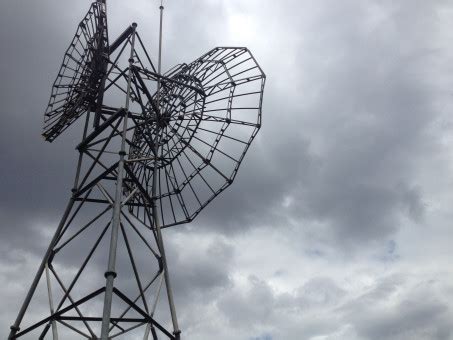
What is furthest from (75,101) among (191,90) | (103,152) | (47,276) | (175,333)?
(175,333)

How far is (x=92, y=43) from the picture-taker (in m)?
26.5

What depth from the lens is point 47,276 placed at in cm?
2141

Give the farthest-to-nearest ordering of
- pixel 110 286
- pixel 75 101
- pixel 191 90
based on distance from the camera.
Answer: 1. pixel 191 90
2. pixel 75 101
3. pixel 110 286

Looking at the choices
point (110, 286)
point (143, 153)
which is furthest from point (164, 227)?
point (110, 286)

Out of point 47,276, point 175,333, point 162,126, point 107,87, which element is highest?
point 107,87

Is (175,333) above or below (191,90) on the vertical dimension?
below

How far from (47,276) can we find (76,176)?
5.22m

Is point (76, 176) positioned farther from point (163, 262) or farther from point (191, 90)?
point (191, 90)

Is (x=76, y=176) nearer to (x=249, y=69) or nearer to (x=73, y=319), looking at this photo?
(x=73, y=319)

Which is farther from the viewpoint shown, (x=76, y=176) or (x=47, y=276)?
(x=76, y=176)

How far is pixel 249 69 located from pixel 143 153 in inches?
327

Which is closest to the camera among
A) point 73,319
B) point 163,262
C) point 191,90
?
point 73,319

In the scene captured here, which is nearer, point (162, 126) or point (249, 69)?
point (162, 126)

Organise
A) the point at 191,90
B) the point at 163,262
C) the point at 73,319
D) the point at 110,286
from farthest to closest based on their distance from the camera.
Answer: the point at 191,90, the point at 163,262, the point at 73,319, the point at 110,286
